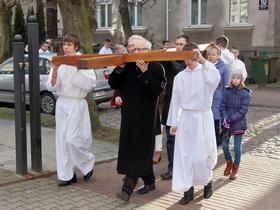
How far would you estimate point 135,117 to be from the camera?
5.88 meters

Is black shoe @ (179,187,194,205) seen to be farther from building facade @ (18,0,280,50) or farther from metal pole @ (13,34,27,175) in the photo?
building facade @ (18,0,280,50)

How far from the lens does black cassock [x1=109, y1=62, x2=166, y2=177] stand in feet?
19.3

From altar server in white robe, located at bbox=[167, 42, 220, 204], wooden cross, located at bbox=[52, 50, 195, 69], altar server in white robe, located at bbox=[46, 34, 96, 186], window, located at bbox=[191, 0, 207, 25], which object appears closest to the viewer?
wooden cross, located at bbox=[52, 50, 195, 69]

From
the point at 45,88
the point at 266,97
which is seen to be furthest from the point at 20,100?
the point at 266,97

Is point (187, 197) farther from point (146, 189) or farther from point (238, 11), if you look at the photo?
point (238, 11)

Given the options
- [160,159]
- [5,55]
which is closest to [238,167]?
[160,159]

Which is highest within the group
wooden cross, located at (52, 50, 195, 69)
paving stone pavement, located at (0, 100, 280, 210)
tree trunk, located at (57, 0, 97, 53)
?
tree trunk, located at (57, 0, 97, 53)

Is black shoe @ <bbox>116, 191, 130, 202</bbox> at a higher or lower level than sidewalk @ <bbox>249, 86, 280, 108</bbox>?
higher

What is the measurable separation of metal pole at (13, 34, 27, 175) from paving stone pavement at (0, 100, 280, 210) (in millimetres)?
338

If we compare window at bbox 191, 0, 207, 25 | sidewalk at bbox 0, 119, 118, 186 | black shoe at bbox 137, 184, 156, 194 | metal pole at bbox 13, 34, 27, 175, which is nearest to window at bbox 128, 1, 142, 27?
window at bbox 191, 0, 207, 25

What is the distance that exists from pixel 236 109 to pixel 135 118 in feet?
5.57

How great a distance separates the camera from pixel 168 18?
85.3 feet

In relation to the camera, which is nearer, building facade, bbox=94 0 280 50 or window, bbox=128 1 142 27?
building facade, bbox=94 0 280 50

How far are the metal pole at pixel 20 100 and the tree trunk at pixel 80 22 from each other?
8.93 ft
